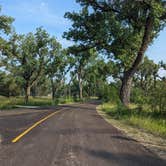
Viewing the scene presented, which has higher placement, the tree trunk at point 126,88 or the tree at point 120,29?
the tree at point 120,29

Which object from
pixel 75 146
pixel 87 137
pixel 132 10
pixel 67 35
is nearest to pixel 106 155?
pixel 75 146

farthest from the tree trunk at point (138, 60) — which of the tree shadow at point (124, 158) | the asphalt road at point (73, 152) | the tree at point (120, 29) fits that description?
the tree shadow at point (124, 158)

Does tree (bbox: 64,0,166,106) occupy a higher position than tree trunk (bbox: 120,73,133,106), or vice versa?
tree (bbox: 64,0,166,106)

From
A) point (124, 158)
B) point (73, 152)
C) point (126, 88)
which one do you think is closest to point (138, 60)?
point (126, 88)

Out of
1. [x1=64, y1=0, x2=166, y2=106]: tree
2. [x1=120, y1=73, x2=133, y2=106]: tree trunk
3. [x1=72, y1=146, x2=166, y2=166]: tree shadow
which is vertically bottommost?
[x1=72, y1=146, x2=166, y2=166]: tree shadow

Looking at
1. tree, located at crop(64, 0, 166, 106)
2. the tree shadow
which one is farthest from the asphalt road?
tree, located at crop(64, 0, 166, 106)

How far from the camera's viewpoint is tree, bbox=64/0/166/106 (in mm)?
31141

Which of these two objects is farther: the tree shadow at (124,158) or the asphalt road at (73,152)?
the tree shadow at (124,158)

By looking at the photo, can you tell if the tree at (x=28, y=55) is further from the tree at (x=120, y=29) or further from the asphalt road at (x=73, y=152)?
the asphalt road at (x=73, y=152)

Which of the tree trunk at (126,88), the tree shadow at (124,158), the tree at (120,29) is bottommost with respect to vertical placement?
the tree shadow at (124,158)

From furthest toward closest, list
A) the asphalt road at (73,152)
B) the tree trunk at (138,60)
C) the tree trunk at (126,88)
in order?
the tree trunk at (126,88), the tree trunk at (138,60), the asphalt road at (73,152)

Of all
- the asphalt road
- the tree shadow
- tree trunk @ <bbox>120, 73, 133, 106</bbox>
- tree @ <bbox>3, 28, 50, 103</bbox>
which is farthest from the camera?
tree @ <bbox>3, 28, 50, 103</bbox>

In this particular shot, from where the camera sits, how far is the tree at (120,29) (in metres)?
31.1

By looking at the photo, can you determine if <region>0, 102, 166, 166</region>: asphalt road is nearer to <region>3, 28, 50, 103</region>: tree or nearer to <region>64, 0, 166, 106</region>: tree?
<region>64, 0, 166, 106</region>: tree
